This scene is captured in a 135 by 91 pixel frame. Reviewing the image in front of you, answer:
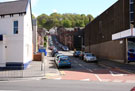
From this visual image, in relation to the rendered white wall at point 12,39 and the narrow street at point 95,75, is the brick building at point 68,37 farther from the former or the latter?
the narrow street at point 95,75

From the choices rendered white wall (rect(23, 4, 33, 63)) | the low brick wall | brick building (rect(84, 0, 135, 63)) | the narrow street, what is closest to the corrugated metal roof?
rendered white wall (rect(23, 4, 33, 63))

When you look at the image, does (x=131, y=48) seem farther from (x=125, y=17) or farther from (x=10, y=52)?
(x=10, y=52)

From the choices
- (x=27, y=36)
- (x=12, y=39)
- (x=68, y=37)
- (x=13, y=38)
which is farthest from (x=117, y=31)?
(x=68, y=37)

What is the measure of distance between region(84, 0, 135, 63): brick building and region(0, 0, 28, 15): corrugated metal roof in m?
14.8

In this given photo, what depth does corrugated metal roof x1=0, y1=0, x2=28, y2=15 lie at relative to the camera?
78.2ft

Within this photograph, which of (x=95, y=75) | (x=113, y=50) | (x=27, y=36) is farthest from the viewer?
(x=113, y=50)

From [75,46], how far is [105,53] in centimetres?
4228

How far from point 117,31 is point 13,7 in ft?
62.5

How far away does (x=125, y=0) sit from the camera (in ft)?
102

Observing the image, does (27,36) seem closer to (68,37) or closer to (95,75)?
(95,75)

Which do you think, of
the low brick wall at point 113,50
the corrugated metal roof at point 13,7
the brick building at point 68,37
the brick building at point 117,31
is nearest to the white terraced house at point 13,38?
the corrugated metal roof at point 13,7

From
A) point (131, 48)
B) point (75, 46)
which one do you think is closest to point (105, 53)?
point (131, 48)

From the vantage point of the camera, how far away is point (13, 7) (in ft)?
81.5

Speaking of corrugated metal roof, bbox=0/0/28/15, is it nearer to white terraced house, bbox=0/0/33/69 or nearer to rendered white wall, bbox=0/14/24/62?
white terraced house, bbox=0/0/33/69
